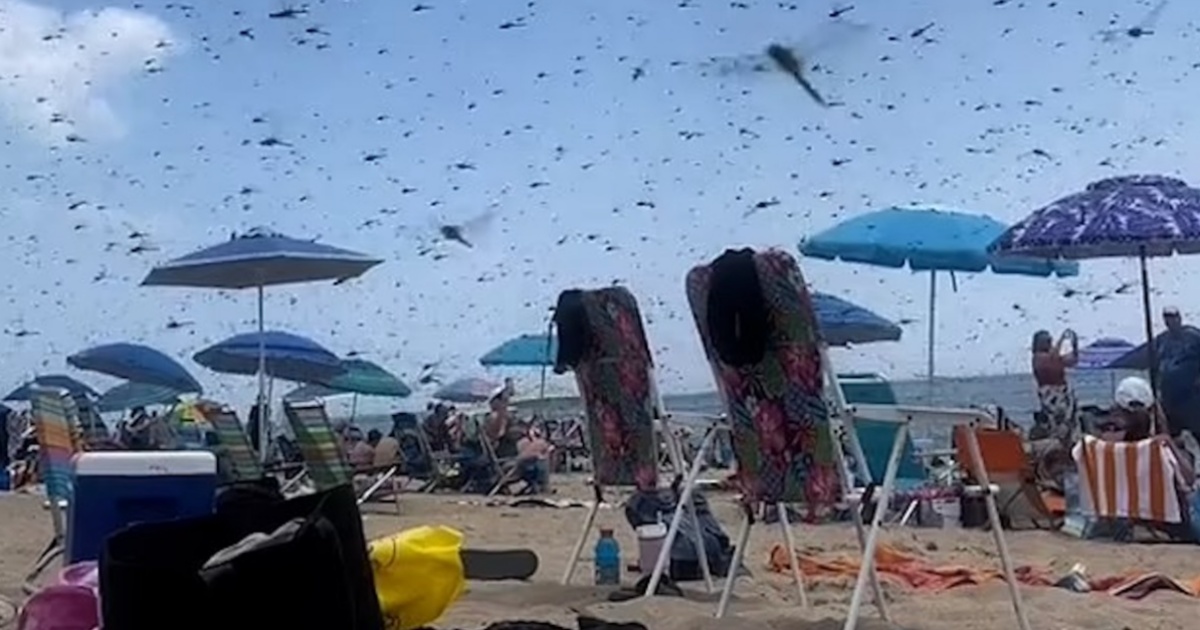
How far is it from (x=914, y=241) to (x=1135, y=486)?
4.21 m

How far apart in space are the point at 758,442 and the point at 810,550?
337cm

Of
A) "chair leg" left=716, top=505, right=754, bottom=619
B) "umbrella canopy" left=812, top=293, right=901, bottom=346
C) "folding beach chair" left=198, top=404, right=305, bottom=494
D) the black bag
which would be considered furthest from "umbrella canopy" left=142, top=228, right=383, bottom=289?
the black bag

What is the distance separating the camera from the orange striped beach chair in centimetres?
818

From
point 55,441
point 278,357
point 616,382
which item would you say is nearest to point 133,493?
point 616,382

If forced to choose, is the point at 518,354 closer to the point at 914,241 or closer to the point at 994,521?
the point at 914,241

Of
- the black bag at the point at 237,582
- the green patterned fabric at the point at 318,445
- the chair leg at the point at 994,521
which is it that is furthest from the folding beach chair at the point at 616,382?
the green patterned fabric at the point at 318,445

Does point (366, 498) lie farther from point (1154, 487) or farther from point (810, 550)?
point (1154, 487)

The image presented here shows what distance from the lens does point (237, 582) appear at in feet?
7.80

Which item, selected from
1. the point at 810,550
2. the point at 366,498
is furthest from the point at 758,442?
the point at 366,498

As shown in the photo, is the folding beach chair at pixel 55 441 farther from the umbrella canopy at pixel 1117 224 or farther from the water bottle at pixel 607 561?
the umbrella canopy at pixel 1117 224

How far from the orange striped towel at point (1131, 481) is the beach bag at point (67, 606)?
20.9 feet

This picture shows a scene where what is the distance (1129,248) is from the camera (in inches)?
384

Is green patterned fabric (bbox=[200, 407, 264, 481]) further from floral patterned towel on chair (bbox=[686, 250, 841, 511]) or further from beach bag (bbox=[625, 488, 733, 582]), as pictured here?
floral patterned towel on chair (bbox=[686, 250, 841, 511])

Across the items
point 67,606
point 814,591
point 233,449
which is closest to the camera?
point 67,606
